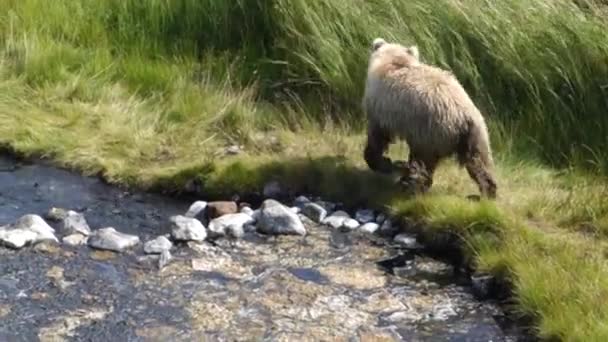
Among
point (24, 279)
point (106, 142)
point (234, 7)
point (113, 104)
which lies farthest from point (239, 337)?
point (234, 7)

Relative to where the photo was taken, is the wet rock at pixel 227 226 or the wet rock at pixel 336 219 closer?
the wet rock at pixel 227 226

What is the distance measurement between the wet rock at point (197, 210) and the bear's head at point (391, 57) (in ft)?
4.74

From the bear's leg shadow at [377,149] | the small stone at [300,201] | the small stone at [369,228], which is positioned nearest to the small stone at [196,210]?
the small stone at [300,201]

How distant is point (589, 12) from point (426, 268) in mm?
3421

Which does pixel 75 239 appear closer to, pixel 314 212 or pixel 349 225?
pixel 314 212

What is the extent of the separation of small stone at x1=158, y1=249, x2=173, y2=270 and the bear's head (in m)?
1.93

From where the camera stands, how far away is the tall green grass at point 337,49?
8.95 meters

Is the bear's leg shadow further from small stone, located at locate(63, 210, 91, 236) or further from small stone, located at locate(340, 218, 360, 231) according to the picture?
small stone, located at locate(63, 210, 91, 236)

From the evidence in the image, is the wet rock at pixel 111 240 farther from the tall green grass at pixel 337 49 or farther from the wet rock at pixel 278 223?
the tall green grass at pixel 337 49

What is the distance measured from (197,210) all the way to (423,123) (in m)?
1.51

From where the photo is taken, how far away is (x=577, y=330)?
5.91 m

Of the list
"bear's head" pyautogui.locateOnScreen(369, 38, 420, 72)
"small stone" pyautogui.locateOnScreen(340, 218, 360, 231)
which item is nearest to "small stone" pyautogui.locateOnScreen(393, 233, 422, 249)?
"small stone" pyautogui.locateOnScreen(340, 218, 360, 231)

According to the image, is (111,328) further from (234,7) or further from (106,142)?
(234,7)

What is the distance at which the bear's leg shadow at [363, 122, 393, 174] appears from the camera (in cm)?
784
